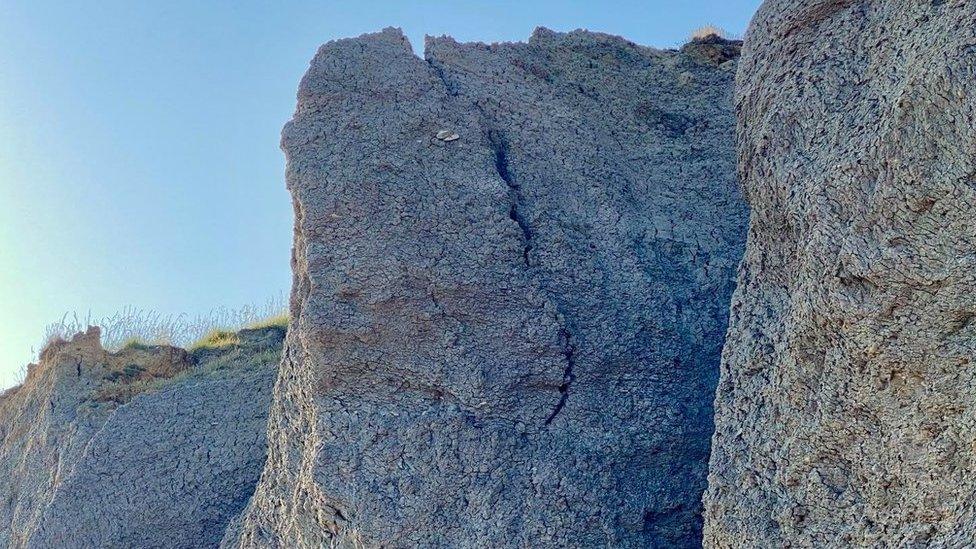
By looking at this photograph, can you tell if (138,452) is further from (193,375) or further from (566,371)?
(566,371)

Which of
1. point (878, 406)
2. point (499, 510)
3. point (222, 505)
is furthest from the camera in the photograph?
point (222, 505)

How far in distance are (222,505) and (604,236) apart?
3305mm

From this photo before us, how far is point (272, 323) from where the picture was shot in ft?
39.0

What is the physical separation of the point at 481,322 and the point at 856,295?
210 centimetres

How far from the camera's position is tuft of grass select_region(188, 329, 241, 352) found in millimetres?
10811

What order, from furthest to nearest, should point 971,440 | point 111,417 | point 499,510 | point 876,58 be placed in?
point 111,417 → point 499,510 → point 876,58 → point 971,440

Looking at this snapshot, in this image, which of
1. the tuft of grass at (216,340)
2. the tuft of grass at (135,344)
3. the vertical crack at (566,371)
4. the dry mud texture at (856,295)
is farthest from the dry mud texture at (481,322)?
the tuft of grass at (135,344)

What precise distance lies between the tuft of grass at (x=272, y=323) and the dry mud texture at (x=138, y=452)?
978mm

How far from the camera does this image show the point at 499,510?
503 cm

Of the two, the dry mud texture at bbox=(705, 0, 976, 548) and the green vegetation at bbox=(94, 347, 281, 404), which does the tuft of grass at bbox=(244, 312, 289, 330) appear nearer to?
the green vegetation at bbox=(94, 347, 281, 404)

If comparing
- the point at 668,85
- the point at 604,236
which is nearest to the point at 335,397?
the point at 604,236

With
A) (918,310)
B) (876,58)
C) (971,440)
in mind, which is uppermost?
(876,58)

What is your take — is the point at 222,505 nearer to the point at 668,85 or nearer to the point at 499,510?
the point at 499,510

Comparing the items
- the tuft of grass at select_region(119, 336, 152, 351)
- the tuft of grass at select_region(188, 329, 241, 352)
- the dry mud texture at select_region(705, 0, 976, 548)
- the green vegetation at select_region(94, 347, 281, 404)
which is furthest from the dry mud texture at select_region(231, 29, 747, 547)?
the tuft of grass at select_region(119, 336, 152, 351)
